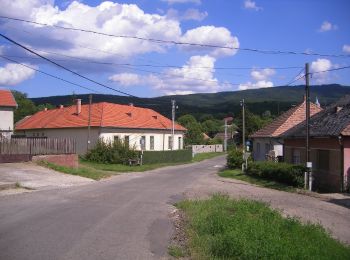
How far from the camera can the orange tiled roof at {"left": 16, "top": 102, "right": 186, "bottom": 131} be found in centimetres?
5500

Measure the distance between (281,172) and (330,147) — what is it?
3.60 m

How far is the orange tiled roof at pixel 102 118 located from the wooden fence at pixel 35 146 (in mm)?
14643

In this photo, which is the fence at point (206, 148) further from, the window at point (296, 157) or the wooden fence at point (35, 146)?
the window at point (296, 157)

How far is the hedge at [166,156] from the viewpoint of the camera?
5172 centimetres

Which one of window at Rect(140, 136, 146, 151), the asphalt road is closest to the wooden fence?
the asphalt road

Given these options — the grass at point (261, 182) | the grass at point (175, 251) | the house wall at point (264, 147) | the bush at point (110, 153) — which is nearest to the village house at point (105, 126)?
the bush at point (110, 153)

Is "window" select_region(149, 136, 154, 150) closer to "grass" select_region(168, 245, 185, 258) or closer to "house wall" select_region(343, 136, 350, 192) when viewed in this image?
"house wall" select_region(343, 136, 350, 192)

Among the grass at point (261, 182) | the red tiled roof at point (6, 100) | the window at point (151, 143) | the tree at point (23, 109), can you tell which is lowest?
the grass at point (261, 182)

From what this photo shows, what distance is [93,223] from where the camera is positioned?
12.8 meters


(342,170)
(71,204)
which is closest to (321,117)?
(342,170)

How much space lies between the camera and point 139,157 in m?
49.7

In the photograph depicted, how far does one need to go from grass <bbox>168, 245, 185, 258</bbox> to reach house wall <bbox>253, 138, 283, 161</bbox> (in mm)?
33931

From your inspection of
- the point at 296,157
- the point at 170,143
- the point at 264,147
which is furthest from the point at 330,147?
the point at 170,143

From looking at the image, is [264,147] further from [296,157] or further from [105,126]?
[105,126]
